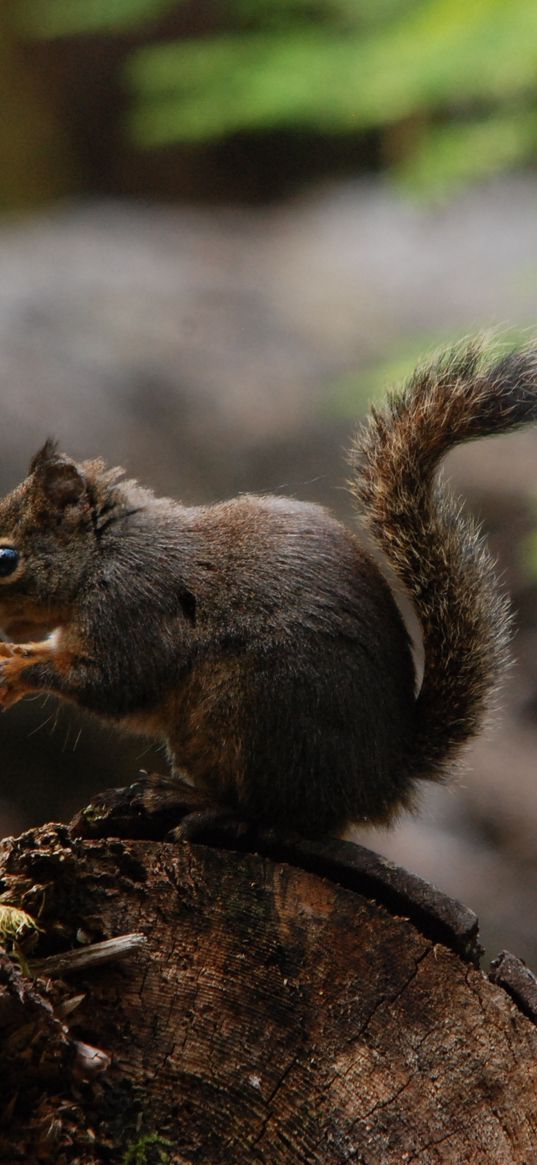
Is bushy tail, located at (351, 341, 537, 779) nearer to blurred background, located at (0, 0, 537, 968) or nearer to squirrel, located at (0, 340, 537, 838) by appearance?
squirrel, located at (0, 340, 537, 838)

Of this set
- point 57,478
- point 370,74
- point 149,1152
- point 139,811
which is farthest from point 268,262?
point 149,1152

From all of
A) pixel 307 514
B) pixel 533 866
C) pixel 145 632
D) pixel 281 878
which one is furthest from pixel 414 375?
pixel 533 866

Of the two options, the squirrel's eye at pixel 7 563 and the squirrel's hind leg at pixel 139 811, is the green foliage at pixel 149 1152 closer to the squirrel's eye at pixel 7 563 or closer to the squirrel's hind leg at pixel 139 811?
the squirrel's hind leg at pixel 139 811

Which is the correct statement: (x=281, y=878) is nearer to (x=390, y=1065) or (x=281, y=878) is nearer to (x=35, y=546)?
(x=390, y=1065)

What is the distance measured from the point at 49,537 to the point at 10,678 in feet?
0.83

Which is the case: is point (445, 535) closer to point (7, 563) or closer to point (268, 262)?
point (7, 563)

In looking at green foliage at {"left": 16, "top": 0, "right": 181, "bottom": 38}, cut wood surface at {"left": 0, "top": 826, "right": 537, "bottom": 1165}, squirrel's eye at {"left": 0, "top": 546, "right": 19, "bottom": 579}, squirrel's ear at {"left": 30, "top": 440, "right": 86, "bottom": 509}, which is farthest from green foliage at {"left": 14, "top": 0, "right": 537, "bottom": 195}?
cut wood surface at {"left": 0, "top": 826, "right": 537, "bottom": 1165}

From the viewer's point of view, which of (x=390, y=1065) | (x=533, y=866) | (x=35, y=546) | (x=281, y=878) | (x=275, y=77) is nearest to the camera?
(x=390, y=1065)

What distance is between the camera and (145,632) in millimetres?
1787

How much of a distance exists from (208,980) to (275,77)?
2.58 meters

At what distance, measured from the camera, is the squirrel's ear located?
1.89 m

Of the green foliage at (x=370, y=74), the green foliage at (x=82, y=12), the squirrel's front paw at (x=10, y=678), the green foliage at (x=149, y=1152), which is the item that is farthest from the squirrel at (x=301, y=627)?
the green foliage at (x=82, y=12)

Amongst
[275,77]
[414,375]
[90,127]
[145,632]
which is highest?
[90,127]

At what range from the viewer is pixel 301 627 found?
166 centimetres
